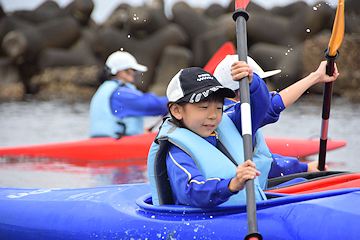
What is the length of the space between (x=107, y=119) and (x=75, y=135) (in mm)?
3196

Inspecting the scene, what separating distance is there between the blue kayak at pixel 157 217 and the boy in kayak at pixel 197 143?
8 centimetres

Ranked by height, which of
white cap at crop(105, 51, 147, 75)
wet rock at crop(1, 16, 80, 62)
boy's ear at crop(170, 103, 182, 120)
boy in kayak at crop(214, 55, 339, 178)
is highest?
wet rock at crop(1, 16, 80, 62)

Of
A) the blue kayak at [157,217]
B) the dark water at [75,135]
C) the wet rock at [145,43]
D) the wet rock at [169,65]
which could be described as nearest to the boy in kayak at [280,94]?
the blue kayak at [157,217]

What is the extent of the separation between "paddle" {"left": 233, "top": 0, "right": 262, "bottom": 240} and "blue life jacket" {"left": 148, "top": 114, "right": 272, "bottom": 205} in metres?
0.13

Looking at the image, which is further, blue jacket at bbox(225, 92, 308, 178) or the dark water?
the dark water

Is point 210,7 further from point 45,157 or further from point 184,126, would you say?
point 184,126

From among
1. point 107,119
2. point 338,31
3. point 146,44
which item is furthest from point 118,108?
point 146,44

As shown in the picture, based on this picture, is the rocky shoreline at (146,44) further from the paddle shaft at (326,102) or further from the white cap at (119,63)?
the paddle shaft at (326,102)

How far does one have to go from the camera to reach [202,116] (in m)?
1.68

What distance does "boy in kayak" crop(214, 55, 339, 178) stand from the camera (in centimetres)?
216

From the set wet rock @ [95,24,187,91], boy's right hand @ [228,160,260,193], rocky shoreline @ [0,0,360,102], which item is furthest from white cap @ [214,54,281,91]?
wet rock @ [95,24,187,91]

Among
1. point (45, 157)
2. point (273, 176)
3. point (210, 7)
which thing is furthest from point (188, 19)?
point (273, 176)

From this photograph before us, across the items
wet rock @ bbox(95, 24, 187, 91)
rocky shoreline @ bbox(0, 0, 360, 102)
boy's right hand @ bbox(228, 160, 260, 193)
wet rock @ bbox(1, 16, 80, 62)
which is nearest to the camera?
boy's right hand @ bbox(228, 160, 260, 193)

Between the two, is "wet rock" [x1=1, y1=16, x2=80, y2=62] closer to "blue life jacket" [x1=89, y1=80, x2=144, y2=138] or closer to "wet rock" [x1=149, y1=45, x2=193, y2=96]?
"wet rock" [x1=149, y1=45, x2=193, y2=96]
